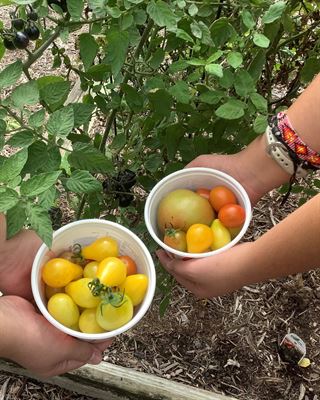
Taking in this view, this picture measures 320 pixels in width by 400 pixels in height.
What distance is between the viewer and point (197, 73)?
1033 mm

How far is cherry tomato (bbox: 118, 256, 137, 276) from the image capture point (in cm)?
105

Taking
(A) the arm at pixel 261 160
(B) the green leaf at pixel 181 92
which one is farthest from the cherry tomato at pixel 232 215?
(B) the green leaf at pixel 181 92

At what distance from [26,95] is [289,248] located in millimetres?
496

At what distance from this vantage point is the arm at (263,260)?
2.87 ft

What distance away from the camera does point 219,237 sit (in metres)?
1.06

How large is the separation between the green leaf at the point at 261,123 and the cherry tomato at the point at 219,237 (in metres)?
0.20

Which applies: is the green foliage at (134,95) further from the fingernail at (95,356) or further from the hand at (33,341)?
the fingernail at (95,356)

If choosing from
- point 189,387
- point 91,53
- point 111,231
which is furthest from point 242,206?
point 189,387

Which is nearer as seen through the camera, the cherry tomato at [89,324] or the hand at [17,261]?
the cherry tomato at [89,324]

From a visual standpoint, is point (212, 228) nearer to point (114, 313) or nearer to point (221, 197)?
point (221, 197)

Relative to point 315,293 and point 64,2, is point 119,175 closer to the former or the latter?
point 64,2

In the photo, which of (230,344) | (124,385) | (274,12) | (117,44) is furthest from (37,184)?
(230,344)

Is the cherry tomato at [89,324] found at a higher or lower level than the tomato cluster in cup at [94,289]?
lower

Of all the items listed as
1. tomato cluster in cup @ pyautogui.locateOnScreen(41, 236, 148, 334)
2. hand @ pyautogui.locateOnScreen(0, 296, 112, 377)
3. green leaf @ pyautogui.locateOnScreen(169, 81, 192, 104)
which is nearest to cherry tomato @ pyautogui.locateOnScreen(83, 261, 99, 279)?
tomato cluster in cup @ pyautogui.locateOnScreen(41, 236, 148, 334)
